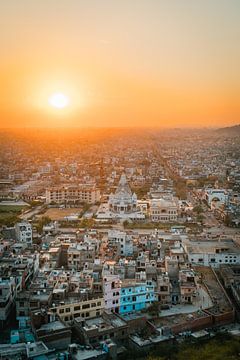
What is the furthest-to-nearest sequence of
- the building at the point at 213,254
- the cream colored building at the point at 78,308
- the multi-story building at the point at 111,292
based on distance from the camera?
the building at the point at 213,254 → the multi-story building at the point at 111,292 → the cream colored building at the point at 78,308

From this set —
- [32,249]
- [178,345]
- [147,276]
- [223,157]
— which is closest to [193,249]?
[147,276]

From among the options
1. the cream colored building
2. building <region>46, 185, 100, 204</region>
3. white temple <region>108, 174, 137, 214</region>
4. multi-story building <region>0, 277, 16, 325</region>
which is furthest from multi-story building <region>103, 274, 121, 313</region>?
building <region>46, 185, 100, 204</region>

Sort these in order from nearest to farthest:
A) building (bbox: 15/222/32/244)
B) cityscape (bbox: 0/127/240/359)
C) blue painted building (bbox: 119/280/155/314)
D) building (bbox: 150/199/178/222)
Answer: cityscape (bbox: 0/127/240/359) < blue painted building (bbox: 119/280/155/314) < building (bbox: 15/222/32/244) < building (bbox: 150/199/178/222)

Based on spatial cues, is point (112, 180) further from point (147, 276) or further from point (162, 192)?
point (147, 276)

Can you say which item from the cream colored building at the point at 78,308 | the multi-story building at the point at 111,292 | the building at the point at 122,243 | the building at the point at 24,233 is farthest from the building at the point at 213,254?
the building at the point at 24,233

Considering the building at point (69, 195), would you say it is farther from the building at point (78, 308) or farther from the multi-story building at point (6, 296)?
the building at point (78, 308)

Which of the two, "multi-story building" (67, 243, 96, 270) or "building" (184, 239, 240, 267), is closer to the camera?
"multi-story building" (67, 243, 96, 270)

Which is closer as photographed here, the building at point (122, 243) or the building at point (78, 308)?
the building at point (78, 308)

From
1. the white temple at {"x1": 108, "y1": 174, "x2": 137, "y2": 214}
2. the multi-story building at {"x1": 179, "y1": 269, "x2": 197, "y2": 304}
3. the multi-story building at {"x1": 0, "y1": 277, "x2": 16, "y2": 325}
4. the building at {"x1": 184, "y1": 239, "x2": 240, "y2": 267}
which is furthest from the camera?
the white temple at {"x1": 108, "y1": 174, "x2": 137, "y2": 214}

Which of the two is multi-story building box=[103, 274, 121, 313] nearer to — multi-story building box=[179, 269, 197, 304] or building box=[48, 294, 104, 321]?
building box=[48, 294, 104, 321]
